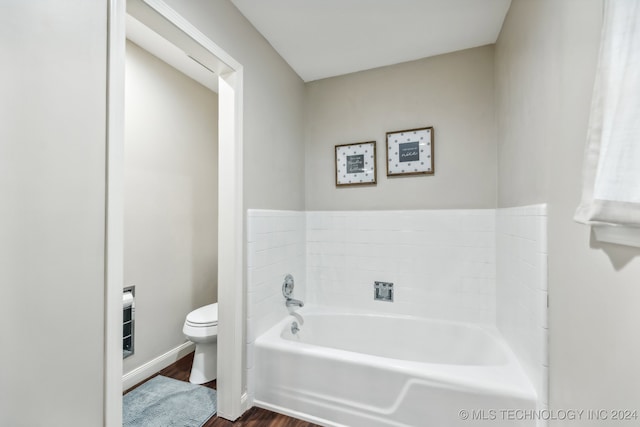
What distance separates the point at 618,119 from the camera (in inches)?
25.9

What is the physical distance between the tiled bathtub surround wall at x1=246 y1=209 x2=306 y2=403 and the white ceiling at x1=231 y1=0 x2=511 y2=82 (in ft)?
4.11

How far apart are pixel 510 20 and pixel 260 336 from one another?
253 cm

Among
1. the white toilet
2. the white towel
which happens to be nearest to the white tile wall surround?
the white toilet

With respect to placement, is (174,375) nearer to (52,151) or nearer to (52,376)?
(52,376)

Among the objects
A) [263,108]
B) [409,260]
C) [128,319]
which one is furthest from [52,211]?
[409,260]

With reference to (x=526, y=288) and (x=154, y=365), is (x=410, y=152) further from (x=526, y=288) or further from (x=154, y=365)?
(x=154, y=365)

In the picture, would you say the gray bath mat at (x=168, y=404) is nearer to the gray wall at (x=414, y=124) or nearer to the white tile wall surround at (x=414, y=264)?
the white tile wall surround at (x=414, y=264)

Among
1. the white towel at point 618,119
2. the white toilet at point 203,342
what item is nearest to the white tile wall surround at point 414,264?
the white toilet at point 203,342

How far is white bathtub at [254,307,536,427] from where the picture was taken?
1356mm

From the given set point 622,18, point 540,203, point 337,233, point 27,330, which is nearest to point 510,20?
point 540,203

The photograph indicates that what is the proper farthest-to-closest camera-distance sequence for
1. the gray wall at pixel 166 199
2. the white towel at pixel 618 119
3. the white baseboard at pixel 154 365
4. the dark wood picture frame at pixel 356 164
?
the dark wood picture frame at pixel 356 164
the gray wall at pixel 166 199
the white baseboard at pixel 154 365
the white towel at pixel 618 119

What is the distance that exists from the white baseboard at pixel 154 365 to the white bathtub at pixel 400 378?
963 millimetres

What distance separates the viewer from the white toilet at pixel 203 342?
6.66ft

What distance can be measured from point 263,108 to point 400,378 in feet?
6.19
